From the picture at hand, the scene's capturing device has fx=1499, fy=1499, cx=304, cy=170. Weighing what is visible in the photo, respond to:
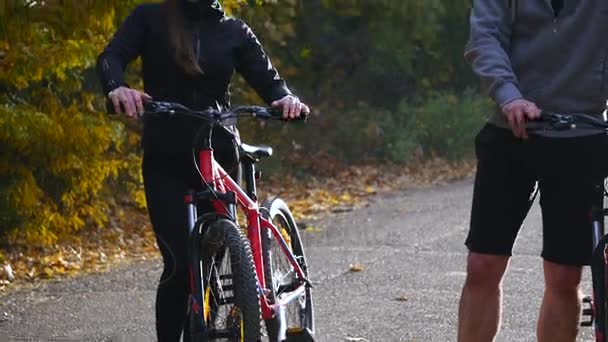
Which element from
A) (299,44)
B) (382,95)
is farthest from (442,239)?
(382,95)

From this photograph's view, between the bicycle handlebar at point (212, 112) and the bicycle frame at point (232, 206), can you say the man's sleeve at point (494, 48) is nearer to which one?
the bicycle handlebar at point (212, 112)

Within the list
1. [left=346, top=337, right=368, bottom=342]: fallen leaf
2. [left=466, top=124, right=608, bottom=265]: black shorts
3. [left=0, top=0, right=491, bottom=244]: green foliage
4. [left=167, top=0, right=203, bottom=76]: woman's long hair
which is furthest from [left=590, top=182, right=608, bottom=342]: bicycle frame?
[left=0, top=0, right=491, bottom=244]: green foliage

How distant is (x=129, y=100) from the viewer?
530 cm

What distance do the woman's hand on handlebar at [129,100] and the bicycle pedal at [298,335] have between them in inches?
50.1

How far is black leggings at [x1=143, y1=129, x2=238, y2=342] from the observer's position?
5.69 metres

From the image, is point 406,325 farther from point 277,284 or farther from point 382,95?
point 382,95

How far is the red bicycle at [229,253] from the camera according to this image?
17.6ft

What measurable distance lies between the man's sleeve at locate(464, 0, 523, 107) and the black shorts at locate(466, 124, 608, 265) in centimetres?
24

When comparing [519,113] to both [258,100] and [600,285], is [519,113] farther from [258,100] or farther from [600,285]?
[258,100]

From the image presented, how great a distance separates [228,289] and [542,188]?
1248mm

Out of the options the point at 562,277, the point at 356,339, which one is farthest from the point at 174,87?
the point at 356,339

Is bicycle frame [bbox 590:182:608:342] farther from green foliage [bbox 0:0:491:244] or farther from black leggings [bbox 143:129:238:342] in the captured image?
green foliage [bbox 0:0:491:244]

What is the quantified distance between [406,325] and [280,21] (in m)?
7.82

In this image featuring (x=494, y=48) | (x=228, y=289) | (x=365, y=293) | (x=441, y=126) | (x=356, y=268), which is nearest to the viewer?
(x=494, y=48)
